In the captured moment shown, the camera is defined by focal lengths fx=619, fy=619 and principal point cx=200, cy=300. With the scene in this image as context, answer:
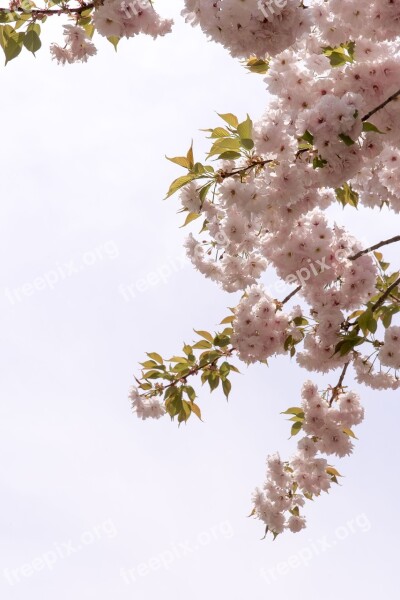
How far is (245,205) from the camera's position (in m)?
3.35

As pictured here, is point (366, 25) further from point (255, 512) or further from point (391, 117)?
point (255, 512)

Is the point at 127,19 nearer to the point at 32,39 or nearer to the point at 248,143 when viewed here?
the point at 32,39

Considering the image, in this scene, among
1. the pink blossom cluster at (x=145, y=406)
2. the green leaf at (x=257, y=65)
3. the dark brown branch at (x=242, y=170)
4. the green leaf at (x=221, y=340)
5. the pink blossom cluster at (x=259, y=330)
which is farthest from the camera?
the pink blossom cluster at (x=145, y=406)

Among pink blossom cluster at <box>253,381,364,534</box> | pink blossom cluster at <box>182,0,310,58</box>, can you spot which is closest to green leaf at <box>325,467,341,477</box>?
pink blossom cluster at <box>253,381,364,534</box>

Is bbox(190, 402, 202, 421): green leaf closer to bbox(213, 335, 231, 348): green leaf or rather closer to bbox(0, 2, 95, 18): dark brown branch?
bbox(213, 335, 231, 348): green leaf

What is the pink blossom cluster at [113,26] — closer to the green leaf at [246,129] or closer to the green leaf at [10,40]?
the green leaf at [10,40]

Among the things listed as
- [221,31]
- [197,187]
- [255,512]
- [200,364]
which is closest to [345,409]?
[200,364]

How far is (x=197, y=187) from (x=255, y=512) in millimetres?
2887

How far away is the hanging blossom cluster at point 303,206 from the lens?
2711mm

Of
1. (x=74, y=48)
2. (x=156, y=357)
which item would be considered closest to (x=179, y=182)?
(x=74, y=48)

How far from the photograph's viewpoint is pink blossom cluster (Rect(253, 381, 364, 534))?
425 centimetres

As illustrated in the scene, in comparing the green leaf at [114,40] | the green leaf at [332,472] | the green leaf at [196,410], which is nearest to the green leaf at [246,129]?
the green leaf at [114,40]
